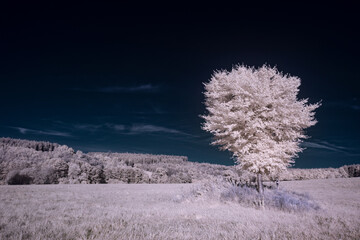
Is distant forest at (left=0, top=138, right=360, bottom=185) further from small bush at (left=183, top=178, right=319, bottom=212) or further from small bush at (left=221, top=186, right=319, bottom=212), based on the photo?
small bush at (left=221, top=186, right=319, bottom=212)

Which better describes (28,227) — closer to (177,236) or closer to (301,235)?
(177,236)

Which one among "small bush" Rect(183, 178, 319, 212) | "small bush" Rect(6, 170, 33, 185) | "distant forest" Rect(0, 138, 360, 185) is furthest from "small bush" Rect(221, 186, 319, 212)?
"small bush" Rect(6, 170, 33, 185)

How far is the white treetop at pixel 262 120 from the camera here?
11.2m

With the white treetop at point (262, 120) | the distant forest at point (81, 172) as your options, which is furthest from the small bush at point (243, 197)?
the distant forest at point (81, 172)

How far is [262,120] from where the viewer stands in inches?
476

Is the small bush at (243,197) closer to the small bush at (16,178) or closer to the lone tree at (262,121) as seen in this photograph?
the lone tree at (262,121)

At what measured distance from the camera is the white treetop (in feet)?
36.8

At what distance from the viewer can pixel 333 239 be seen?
4.45 metres

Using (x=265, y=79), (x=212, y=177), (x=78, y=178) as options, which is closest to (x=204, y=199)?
(x=212, y=177)

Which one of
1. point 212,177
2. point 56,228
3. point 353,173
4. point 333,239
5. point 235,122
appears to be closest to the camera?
point 333,239

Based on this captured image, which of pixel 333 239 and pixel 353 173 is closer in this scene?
pixel 333 239

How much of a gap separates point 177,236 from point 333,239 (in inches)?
119

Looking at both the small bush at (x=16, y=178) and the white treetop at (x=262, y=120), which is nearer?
the white treetop at (x=262, y=120)

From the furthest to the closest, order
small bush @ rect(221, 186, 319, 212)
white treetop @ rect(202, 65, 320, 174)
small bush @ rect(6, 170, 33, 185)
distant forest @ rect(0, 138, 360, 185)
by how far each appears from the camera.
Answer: distant forest @ rect(0, 138, 360, 185) → small bush @ rect(6, 170, 33, 185) → white treetop @ rect(202, 65, 320, 174) → small bush @ rect(221, 186, 319, 212)
